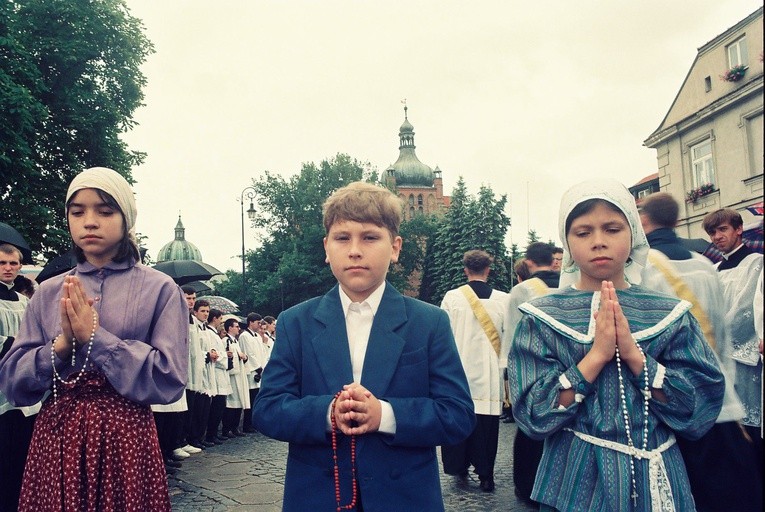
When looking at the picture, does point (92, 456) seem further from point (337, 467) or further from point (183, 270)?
point (183, 270)

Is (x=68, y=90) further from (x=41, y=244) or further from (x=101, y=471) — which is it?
(x=101, y=471)

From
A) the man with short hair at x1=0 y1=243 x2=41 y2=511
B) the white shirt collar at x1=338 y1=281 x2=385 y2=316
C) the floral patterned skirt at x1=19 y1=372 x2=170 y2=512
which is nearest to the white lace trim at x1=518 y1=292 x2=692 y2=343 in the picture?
the white shirt collar at x1=338 y1=281 x2=385 y2=316

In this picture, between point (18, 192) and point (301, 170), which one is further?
point (301, 170)

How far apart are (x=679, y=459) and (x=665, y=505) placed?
0.18 meters

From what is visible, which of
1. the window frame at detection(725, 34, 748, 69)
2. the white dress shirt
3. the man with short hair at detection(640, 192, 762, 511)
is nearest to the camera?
the window frame at detection(725, 34, 748, 69)

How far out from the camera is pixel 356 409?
2031mm

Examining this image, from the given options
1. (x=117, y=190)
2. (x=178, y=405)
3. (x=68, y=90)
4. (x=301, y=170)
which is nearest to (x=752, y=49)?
(x=117, y=190)

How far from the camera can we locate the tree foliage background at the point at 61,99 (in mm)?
17312

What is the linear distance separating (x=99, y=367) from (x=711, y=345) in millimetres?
2793

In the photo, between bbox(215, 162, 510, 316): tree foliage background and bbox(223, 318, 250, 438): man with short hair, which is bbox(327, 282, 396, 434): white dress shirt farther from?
bbox(215, 162, 510, 316): tree foliage background

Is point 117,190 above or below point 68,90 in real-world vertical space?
below

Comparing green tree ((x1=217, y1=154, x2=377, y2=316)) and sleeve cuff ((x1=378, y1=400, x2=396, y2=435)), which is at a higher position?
green tree ((x1=217, y1=154, x2=377, y2=316))

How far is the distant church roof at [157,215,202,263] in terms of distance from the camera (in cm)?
12131

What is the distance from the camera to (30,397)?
2607 mm
